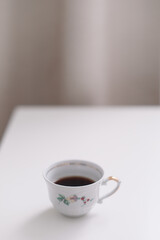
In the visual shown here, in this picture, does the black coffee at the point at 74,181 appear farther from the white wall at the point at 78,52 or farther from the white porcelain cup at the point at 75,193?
the white wall at the point at 78,52

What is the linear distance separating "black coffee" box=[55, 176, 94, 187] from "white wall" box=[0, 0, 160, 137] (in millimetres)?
958

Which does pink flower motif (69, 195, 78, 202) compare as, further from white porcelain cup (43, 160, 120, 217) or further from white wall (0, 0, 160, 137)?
white wall (0, 0, 160, 137)

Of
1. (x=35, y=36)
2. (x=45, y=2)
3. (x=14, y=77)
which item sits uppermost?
(x=45, y=2)

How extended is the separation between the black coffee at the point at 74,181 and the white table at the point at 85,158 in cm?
6

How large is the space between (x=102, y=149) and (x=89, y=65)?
2.31 feet

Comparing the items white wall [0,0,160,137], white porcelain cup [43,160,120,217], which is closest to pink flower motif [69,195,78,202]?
white porcelain cup [43,160,120,217]

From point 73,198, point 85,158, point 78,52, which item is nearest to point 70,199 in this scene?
point 73,198

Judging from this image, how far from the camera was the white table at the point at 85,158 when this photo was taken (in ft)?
2.15

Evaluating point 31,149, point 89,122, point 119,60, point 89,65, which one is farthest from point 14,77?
point 31,149

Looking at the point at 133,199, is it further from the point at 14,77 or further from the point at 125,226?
the point at 14,77

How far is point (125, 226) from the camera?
0.66 meters

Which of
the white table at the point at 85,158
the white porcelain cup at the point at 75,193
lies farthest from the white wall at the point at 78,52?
the white porcelain cup at the point at 75,193

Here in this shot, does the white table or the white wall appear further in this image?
the white wall

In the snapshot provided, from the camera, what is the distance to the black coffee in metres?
0.70
